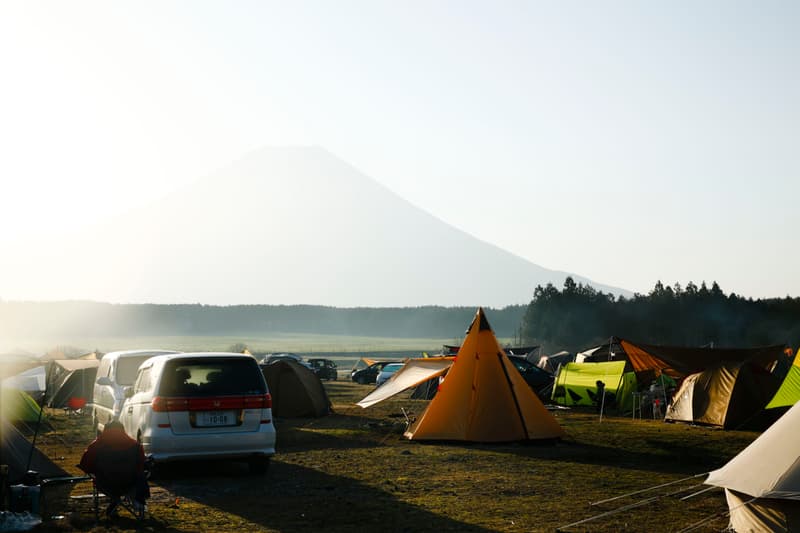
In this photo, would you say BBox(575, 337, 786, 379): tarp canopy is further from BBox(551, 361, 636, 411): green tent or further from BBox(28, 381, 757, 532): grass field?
BBox(28, 381, 757, 532): grass field

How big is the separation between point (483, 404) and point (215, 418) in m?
7.15

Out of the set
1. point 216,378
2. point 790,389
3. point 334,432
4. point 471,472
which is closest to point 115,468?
point 216,378

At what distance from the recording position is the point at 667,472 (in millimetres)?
15680

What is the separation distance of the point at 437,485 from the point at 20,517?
229 inches

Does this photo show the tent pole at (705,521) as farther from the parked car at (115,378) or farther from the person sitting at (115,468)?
the parked car at (115,378)

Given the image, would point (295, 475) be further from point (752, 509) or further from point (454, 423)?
point (752, 509)

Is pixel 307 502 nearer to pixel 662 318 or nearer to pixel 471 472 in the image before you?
pixel 471 472

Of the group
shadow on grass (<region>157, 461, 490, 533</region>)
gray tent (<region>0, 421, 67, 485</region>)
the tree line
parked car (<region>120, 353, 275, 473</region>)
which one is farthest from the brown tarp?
the tree line

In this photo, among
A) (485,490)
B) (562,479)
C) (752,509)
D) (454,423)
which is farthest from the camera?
(454,423)

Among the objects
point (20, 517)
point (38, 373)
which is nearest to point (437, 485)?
point (20, 517)

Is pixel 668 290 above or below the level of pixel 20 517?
above

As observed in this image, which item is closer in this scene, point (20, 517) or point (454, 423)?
point (20, 517)

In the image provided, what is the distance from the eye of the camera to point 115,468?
11.4 meters

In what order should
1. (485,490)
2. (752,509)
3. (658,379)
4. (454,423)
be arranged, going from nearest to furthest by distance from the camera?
(752,509), (485,490), (454,423), (658,379)
